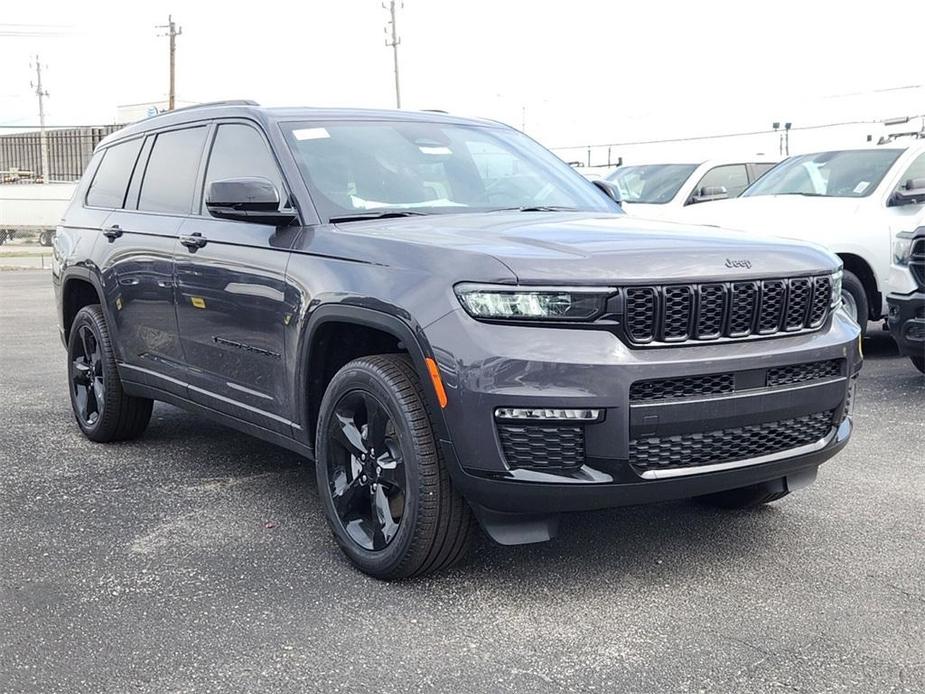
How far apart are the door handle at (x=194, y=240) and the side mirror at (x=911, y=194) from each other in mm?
5960

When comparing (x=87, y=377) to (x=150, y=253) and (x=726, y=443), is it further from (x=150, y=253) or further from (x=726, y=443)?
(x=726, y=443)

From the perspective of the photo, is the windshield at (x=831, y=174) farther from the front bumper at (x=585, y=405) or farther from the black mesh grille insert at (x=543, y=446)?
the black mesh grille insert at (x=543, y=446)

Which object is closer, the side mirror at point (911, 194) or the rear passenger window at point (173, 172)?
the rear passenger window at point (173, 172)

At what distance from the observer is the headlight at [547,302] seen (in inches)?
137

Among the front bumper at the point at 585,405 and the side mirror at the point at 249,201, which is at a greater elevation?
the side mirror at the point at 249,201

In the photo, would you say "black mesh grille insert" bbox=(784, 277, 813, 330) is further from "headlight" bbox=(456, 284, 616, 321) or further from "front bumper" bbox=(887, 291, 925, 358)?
"front bumper" bbox=(887, 291, 925, 358)

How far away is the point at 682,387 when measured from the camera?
11.7 ft

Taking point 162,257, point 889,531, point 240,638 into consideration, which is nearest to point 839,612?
point 889,531

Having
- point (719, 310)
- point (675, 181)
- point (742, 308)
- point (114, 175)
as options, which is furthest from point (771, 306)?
point (675, 181)

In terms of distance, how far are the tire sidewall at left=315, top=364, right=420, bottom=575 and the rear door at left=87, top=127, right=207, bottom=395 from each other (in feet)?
4.80

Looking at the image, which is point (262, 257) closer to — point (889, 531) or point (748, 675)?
point (748, 675)

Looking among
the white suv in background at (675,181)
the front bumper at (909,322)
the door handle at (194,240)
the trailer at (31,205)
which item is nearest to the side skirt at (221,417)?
the door handle at (194,240)

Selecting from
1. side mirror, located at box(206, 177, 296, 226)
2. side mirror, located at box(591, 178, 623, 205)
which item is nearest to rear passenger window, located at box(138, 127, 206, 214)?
side mirror, located at box(206, 177, 296, 226)

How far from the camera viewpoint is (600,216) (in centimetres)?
485
